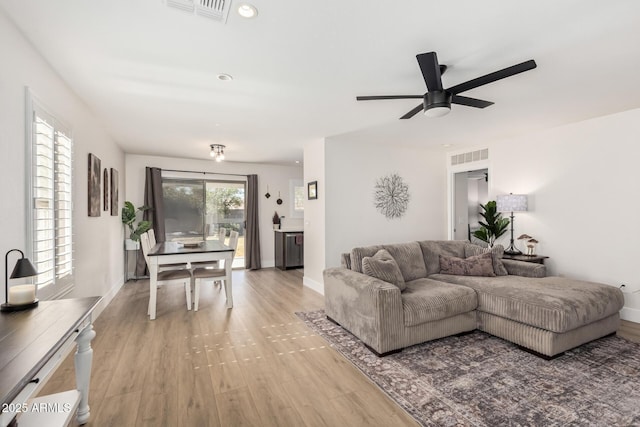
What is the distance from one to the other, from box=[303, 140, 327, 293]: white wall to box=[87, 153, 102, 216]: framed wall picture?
295cm

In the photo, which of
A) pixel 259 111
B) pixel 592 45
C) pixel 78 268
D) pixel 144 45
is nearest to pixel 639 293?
pixel 592 45

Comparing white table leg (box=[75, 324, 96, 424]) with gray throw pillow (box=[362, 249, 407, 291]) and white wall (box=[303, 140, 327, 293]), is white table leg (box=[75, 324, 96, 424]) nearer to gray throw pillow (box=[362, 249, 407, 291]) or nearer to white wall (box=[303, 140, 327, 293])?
gray throw pillow (box=[362, 249, 407, 291])

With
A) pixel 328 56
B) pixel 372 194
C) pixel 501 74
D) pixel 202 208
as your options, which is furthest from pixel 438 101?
pixel 202 208

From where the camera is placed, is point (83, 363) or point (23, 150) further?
point (23, 150)

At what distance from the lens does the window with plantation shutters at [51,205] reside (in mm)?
2162

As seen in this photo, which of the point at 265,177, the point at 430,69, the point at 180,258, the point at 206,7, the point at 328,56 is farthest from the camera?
the point at 265,177

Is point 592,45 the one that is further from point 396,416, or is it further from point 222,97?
point 222,97

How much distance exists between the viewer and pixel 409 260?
3.74 m

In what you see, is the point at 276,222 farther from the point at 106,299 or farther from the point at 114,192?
the point at 106,299

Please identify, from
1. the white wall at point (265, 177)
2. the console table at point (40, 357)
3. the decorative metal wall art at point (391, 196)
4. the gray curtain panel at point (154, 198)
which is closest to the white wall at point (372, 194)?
the decorative metal wall art at point (391, 196)

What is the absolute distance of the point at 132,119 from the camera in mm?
3803

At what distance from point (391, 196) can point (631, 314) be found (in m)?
3.32

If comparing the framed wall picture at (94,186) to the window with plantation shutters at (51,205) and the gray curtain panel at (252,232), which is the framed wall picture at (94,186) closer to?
the window with plantation shutters at (51,205)

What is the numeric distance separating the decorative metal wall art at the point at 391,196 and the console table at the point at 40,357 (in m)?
4.23
